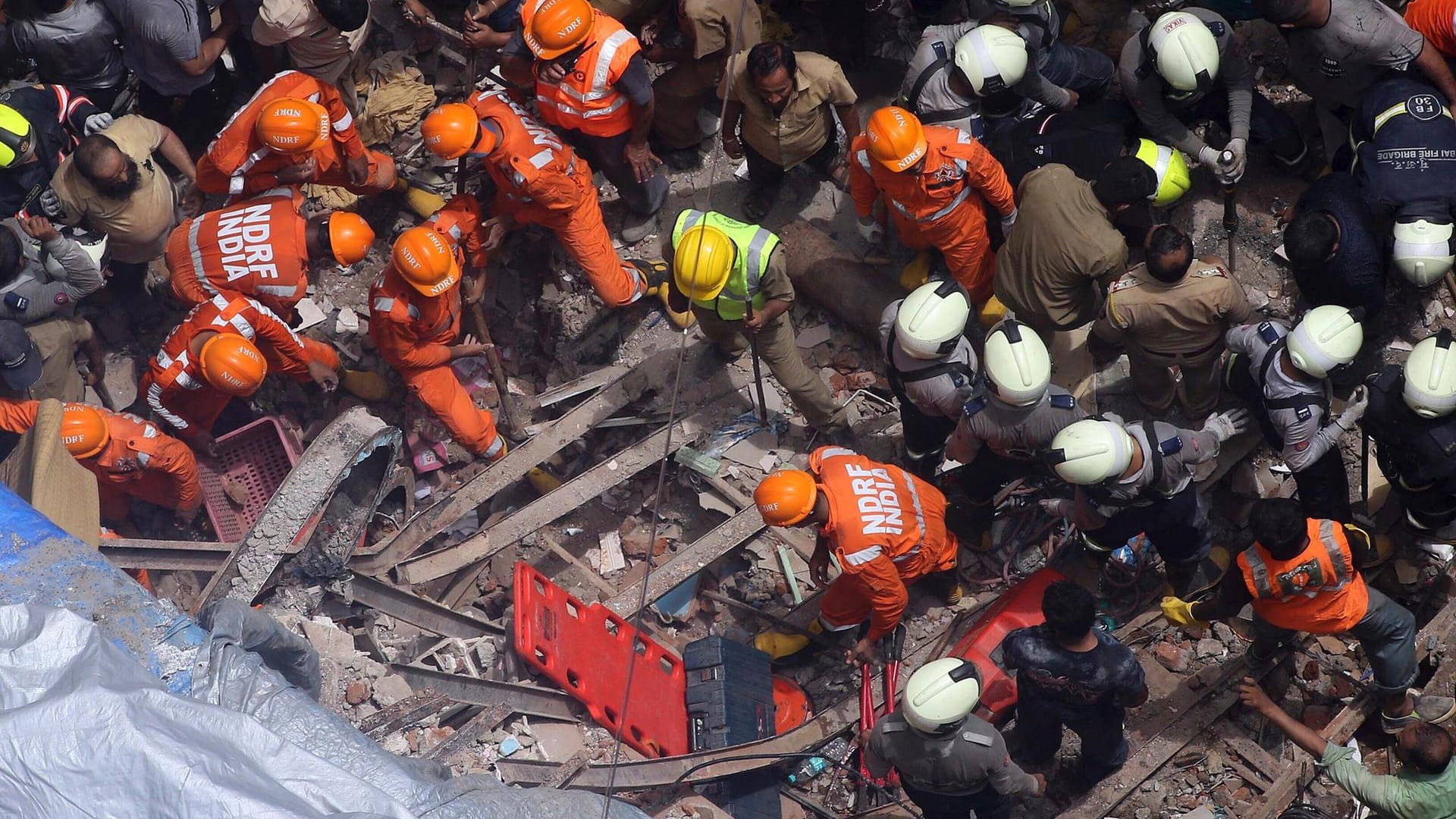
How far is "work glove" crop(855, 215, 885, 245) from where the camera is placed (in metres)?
7.47

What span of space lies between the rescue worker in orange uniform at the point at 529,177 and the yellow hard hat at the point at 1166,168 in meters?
3.03

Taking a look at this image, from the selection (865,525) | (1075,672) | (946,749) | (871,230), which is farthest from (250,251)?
(1075,672)

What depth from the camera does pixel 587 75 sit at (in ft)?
23.5

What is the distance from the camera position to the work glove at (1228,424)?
6184 mm

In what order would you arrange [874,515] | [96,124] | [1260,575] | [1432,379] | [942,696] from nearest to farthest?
[942,696]
[1260,575]
[1432,379]
[874,515]
[96,124]

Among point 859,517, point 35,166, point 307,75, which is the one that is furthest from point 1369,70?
point 35,166

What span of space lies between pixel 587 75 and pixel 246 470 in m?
3.14

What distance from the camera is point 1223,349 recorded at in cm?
654

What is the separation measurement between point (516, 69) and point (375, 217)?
1.62 m

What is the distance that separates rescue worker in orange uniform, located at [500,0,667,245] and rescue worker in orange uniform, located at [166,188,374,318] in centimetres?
131

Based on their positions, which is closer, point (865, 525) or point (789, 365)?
point (865, 525)

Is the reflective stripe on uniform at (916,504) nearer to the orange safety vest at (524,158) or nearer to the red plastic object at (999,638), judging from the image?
the red plastic object at (999,638)

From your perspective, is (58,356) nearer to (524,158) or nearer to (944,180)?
(524,158)

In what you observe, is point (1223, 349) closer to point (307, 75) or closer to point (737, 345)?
point (737, 345)
